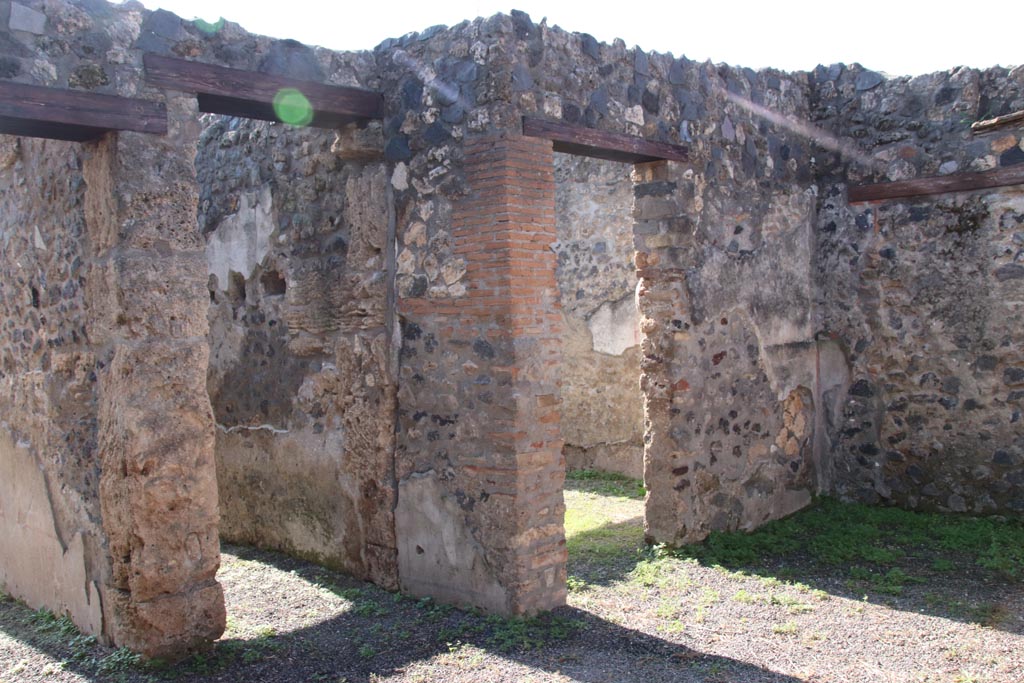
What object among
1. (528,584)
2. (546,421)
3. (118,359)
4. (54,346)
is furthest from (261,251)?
(528,584)

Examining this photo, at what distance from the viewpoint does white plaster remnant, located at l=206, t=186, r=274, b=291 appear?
6098mm

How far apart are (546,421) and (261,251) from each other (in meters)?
2.43

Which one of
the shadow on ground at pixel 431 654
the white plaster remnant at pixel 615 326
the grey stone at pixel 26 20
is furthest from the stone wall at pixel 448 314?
the white plaster remnant at pixel 615 326

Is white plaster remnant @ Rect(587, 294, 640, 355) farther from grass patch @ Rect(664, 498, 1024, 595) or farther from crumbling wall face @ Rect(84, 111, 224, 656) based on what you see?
crumbling wall face @ Rect(84, 111, 224, 656)

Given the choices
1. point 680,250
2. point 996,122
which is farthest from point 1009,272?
point 680,250

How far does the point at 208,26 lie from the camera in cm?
461

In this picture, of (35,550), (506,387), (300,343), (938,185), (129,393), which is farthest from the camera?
(938,185)

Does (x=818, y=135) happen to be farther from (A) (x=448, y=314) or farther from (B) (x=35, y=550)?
(B) (x=35, y=550)

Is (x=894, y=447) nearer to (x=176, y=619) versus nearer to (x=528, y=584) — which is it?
(x=528, y=584)

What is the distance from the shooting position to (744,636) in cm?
467

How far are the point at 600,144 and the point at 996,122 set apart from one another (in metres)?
2.91

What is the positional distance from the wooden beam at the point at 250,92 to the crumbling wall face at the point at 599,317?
389 centimetres

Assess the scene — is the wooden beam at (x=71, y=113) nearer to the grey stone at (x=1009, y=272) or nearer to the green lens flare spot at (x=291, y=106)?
the green lens flare spot at (x=291, y=106)

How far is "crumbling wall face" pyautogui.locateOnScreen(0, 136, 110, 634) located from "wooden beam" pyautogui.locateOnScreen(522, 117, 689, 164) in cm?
230
